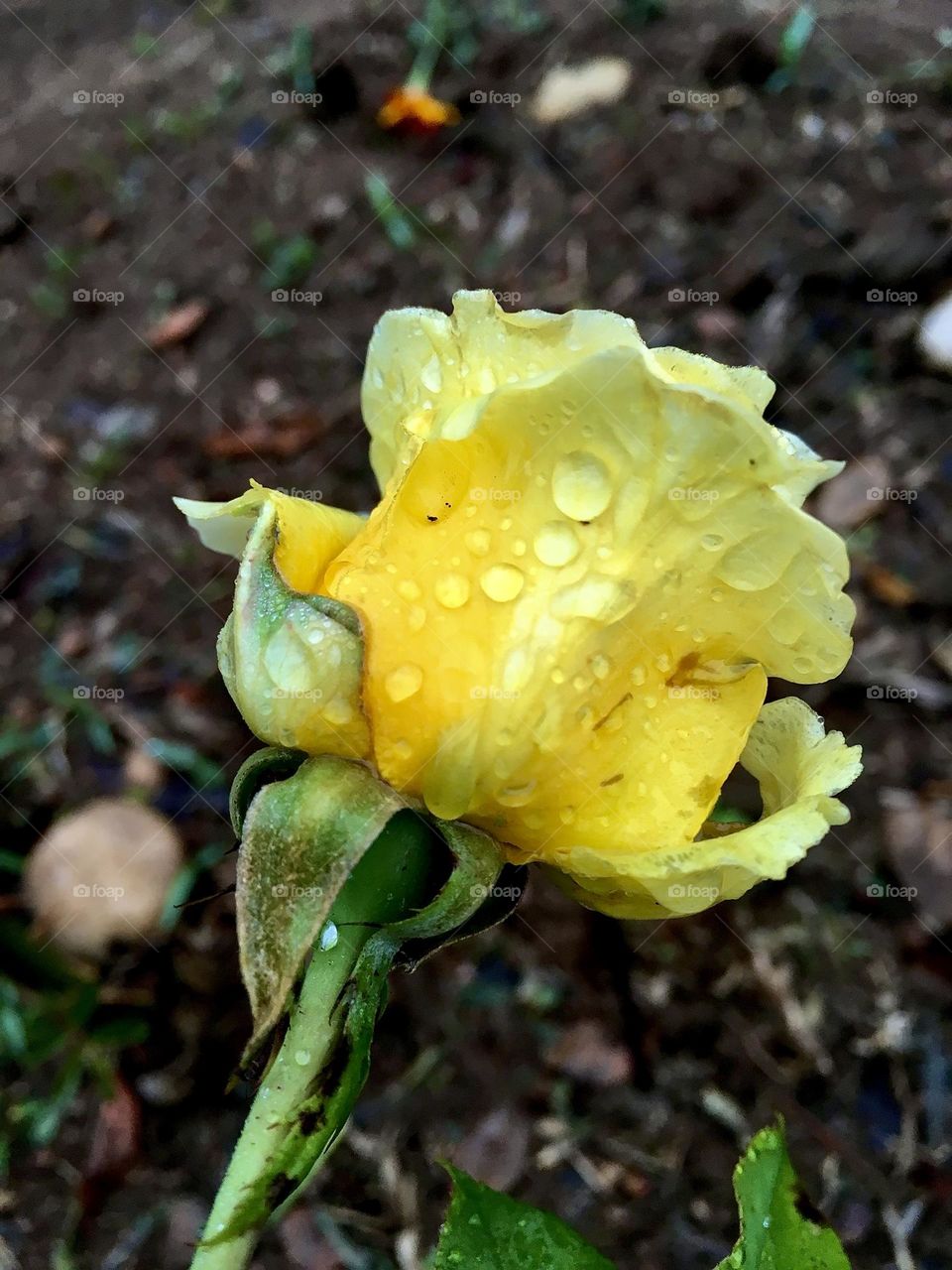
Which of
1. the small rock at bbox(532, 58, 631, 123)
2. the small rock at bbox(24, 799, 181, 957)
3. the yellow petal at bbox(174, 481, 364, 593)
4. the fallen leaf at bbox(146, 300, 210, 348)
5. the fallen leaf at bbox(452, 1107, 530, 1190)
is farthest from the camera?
the small rock at bbox(532, 58, 631, 123)

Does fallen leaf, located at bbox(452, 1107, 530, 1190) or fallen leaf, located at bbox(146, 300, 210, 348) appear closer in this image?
fallen leaf, located at bbox(452, 1107, 530, 1190)

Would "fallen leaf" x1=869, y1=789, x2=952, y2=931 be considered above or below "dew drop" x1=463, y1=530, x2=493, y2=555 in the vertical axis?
below

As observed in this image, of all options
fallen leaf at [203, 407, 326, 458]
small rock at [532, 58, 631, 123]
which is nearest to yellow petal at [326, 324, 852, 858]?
fallen leaf at [203, 407, 326, 458]

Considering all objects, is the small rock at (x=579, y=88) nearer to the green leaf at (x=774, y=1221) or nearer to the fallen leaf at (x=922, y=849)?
the fallen leaf at (x=922, y=849)

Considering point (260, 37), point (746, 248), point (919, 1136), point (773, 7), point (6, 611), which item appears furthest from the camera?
point (260, 37)

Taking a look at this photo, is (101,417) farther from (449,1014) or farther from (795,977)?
(795,977)

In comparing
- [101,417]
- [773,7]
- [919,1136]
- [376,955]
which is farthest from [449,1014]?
[773,7]

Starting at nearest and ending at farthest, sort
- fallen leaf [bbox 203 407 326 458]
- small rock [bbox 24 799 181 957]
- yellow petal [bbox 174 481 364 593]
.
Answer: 1. yellow petal [bbox 174 481 364 593]
2. small rock [bbox 24 799 181 957]
3. fallen leaf [bbox 203 407 326 458]

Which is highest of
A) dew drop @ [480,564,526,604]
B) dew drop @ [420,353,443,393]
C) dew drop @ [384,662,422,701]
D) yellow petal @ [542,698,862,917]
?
dew drop @ [420,353,443,393]

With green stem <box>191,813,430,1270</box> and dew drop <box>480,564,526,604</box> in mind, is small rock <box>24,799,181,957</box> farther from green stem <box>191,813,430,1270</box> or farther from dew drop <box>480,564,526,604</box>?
dew drop <box>480,564,526,604</box>
